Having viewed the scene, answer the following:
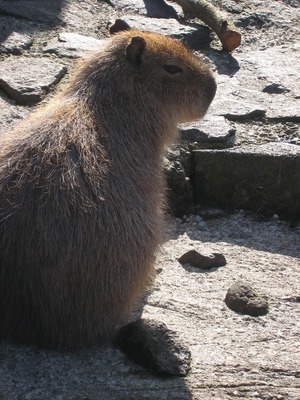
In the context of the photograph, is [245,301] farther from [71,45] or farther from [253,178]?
[71,45]

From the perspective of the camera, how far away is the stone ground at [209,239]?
11.4 ft

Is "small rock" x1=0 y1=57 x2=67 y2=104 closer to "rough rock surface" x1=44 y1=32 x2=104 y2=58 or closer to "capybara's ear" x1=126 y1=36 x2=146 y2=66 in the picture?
"rough rock surface" x1=44 y1=32 x2=104 y2=58

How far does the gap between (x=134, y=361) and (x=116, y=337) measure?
0.20 meters

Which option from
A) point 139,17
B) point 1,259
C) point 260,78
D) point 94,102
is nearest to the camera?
point 1,259

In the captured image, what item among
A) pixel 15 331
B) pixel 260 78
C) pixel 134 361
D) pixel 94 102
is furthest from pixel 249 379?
pixel 260 78

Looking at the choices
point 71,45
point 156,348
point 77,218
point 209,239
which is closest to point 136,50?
point 77,218

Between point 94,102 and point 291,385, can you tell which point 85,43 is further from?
point 291,385

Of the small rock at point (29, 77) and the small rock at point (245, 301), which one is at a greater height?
the small rock at point (29, 77)

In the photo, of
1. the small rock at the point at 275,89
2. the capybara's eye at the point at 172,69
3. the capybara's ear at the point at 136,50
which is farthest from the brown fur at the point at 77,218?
the small rock at the point at 275,89

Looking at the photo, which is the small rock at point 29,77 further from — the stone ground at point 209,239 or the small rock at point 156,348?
the small rock at point 156,348

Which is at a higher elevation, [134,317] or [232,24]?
[232,24]

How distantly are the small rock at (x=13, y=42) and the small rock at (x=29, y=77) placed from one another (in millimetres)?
114

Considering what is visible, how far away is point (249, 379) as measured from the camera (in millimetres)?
3586

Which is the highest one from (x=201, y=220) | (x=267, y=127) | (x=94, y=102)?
(x=94, y=102)
